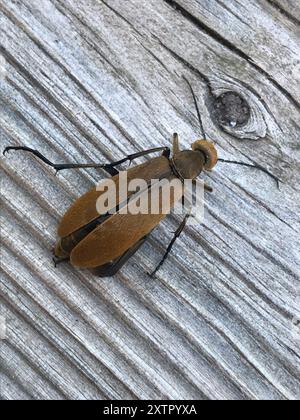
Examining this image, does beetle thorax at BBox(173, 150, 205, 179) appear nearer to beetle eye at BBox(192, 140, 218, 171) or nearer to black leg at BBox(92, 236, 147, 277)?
beetle eye at BBox(192, 140, 218, 171)

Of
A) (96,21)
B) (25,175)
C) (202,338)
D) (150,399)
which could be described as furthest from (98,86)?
(150,399)

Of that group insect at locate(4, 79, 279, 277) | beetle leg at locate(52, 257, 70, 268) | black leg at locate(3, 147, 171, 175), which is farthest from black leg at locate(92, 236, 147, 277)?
black leg at locate(3, 147, 171, 175)

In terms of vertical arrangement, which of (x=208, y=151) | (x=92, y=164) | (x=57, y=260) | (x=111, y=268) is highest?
(x=208, y=151)

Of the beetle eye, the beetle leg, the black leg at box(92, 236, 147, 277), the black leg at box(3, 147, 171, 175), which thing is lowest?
the beetle leg

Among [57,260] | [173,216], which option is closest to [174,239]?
[173,216]

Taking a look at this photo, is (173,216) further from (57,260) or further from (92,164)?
(57,260)

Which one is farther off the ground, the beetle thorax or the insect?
the beetle thorax

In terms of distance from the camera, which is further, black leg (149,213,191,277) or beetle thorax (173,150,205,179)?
beetle thorax (173,150,205,179)
